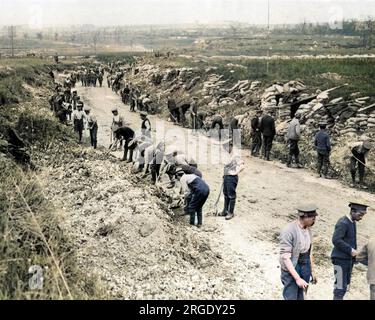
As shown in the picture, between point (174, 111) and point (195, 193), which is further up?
point (174, 111)

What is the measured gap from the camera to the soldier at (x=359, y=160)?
12.1 meters

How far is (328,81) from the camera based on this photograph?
21.4m

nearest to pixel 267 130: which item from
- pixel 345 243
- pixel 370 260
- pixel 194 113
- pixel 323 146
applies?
pixel 323 146

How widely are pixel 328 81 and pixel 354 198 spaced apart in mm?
11192

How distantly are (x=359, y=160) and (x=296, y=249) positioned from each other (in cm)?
782

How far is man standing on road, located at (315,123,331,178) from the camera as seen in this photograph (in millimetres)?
12664

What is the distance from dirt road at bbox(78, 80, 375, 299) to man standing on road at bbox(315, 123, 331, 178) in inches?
14.3

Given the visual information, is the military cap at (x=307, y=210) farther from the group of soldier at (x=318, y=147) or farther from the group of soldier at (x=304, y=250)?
the group of soldier at (x=318, y=147)

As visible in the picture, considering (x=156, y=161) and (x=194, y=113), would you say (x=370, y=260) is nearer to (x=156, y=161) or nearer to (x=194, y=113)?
(x=156, y=161)

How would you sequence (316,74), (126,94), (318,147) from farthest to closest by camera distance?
(126,94)
(316,74)
(318,147)

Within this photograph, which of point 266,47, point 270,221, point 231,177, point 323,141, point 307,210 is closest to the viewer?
point 307,210

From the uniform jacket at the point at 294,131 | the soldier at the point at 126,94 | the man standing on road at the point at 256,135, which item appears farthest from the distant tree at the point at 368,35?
the uniform jacket at the point at 294,131

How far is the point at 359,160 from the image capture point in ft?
40.1

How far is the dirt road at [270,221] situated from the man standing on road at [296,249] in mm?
1788
